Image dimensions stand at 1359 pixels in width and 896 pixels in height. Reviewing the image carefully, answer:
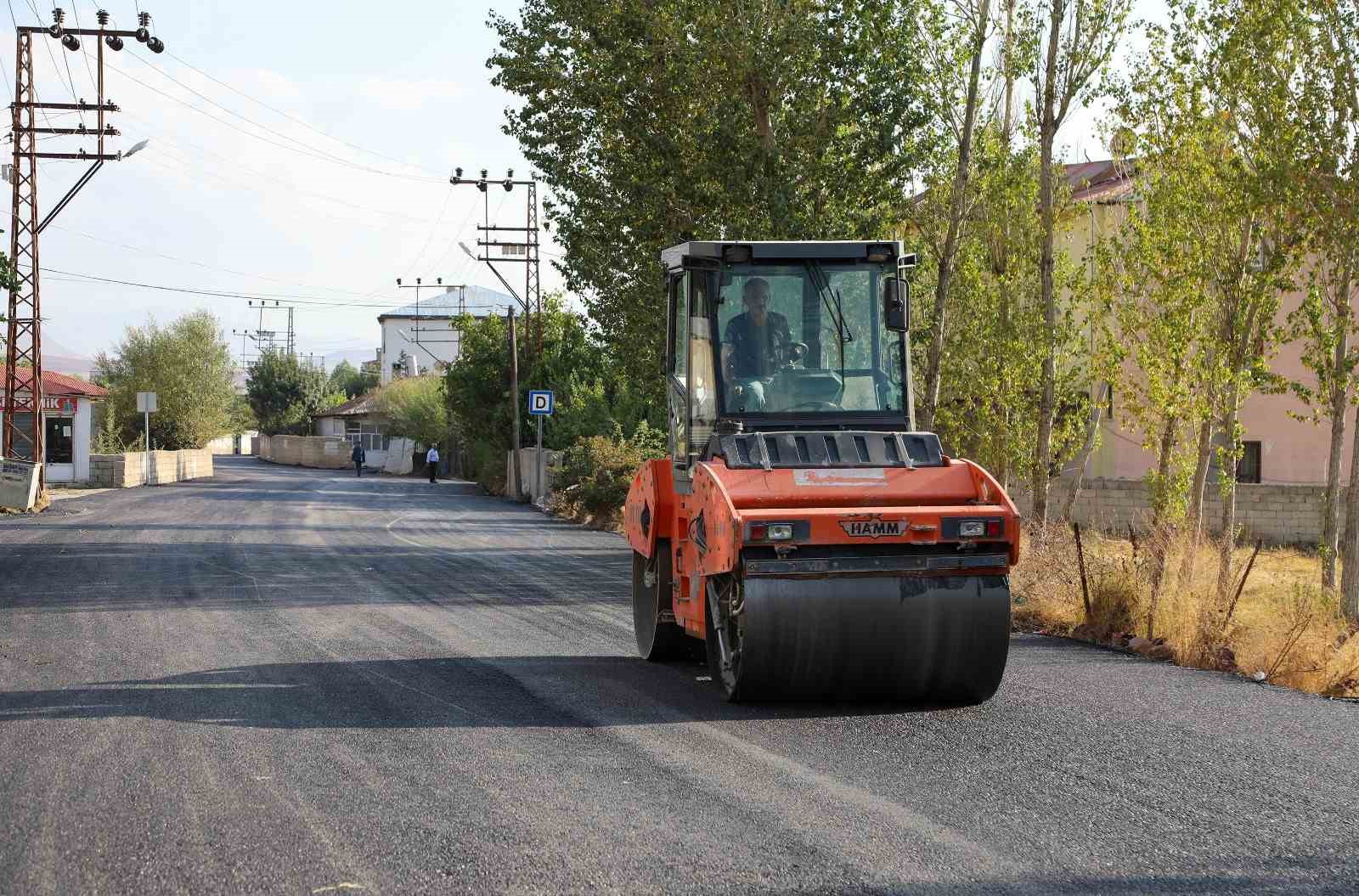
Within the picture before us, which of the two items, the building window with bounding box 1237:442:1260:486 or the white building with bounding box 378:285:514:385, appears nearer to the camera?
the building window with bounding box 1237:442:1260:486

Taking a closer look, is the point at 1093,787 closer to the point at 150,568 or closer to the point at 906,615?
the point at 906,615

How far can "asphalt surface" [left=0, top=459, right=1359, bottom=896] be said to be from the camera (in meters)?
5.30

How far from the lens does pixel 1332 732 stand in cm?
790

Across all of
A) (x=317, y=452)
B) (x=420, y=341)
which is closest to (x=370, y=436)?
(x=317, y=452)

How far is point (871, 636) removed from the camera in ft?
26.3

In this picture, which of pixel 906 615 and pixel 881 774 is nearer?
pixel 881 774

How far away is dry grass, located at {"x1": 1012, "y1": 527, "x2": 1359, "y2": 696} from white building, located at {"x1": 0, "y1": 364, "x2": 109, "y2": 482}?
41613mm

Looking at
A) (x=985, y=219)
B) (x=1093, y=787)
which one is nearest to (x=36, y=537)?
(x=985, y=219)

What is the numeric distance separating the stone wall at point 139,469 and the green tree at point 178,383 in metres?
6.53

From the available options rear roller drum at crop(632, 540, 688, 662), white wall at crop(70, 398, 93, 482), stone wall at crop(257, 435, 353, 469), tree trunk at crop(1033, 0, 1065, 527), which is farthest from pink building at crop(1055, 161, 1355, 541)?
stone wall at crop(257, 435, 353, 469)

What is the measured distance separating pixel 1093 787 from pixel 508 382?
47.7 metres

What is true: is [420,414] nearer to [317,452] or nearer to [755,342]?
[317,452]

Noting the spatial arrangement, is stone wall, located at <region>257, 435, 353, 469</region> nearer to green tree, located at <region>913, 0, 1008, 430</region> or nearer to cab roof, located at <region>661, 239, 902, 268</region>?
green tree, located at <region>913, 0, 1008, 430</region>

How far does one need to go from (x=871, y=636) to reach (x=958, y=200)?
12.9 metres
